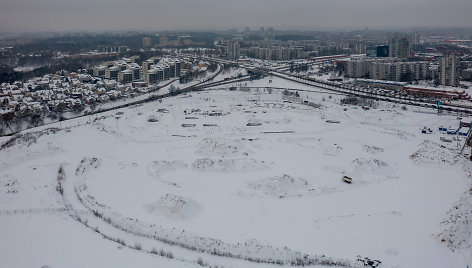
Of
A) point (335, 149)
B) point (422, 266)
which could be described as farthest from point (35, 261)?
point (335, 149)

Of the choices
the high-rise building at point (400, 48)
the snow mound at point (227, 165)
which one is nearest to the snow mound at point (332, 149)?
the snow mound at point (227, 165)

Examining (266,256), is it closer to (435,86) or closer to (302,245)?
(302,245)

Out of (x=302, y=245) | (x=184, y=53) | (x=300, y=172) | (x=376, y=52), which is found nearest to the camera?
(x=302, y=245)

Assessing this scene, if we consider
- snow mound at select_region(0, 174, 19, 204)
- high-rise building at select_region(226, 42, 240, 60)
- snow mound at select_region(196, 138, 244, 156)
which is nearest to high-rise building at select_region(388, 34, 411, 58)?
high-rise building at select_region(226, 42, 240, 60)

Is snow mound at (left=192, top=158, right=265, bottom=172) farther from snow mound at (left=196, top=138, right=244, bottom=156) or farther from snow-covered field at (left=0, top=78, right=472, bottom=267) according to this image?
snow mound at (left=196, top=138, right=244, bottom=156)

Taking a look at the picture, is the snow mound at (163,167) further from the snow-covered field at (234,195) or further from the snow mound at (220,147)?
the snow mound at (220,147)

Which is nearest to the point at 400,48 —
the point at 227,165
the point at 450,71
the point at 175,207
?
the point at 450,71

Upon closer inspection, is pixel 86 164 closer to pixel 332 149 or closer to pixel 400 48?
pixel 332 149

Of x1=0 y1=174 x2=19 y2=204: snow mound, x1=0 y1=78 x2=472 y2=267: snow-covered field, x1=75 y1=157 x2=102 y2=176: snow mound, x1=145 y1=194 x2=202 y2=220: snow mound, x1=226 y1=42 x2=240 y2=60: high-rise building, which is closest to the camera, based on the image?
x1=0 y1=78 x2=472 y2=267: snow-covered field
